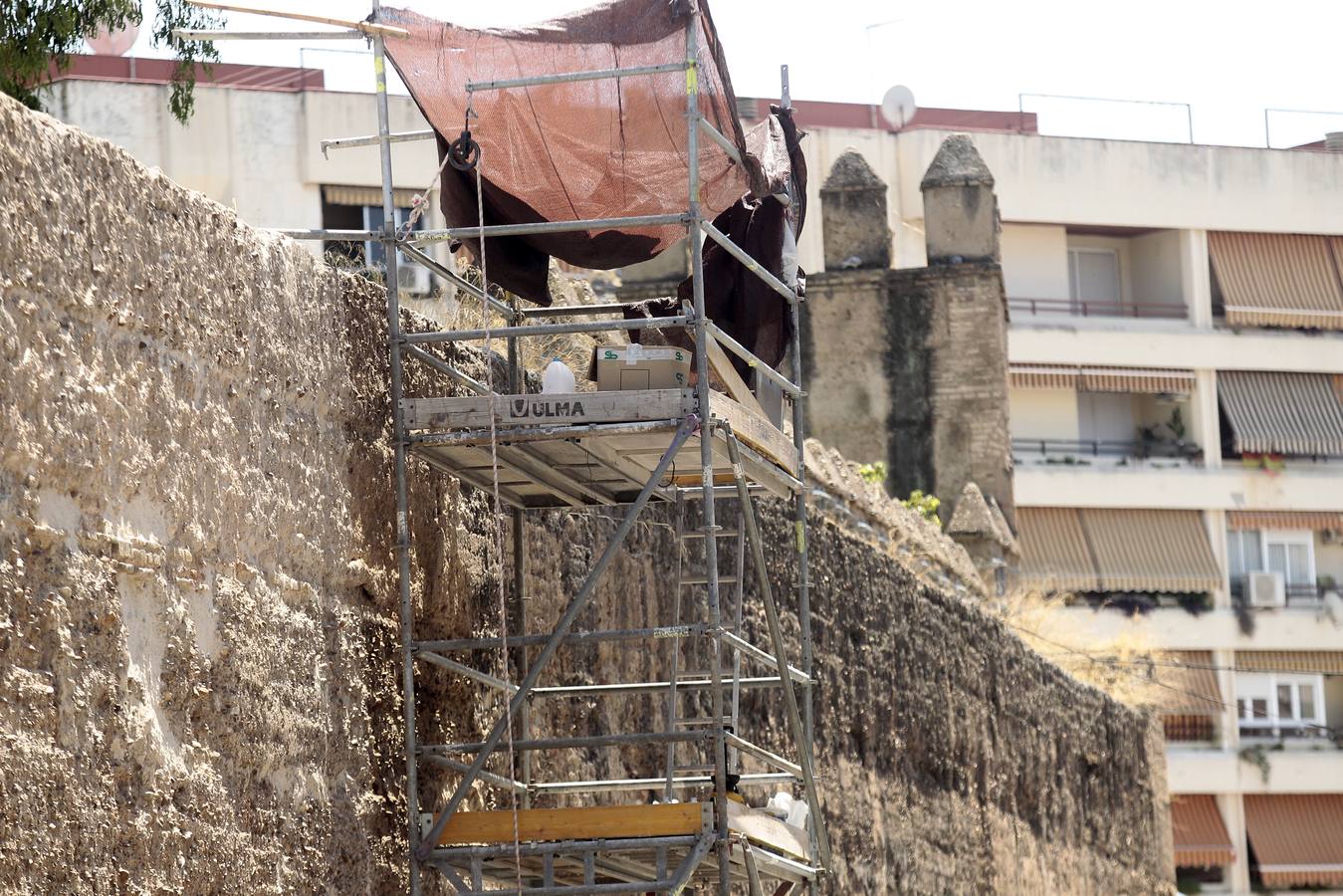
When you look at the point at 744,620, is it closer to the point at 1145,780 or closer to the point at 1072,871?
the point at 1072,871

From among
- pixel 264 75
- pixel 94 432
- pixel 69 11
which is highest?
pixel 264 75

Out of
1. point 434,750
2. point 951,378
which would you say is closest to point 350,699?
point 434,750

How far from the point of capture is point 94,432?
528 centimetres

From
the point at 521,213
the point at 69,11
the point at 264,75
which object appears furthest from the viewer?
the point at 264,75

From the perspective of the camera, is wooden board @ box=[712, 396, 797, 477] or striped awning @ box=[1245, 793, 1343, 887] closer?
wooden board @ box=[712, 396, 797, 477]

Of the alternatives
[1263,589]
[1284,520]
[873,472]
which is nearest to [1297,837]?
[1263,589]

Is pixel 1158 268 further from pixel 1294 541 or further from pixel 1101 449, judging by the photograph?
pixel 1294 541

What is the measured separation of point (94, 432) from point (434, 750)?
2115 millimetres

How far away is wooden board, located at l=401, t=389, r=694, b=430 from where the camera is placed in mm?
6738

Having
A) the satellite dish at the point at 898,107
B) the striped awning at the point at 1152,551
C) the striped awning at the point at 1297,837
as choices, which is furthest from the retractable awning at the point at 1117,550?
the satellite dish at the point at 898,107

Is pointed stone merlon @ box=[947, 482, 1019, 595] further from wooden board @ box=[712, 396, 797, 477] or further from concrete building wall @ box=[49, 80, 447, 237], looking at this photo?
wooden board @ box=[712, 396, 797, 477]

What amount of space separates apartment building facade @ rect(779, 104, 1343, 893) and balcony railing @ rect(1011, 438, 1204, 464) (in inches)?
1.5

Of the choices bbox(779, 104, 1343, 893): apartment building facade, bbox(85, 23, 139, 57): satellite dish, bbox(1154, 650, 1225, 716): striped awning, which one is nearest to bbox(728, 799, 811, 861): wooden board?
bbox(85, 23, 139, 57): satellite dish

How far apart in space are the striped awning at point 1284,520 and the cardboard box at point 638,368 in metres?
31.9
